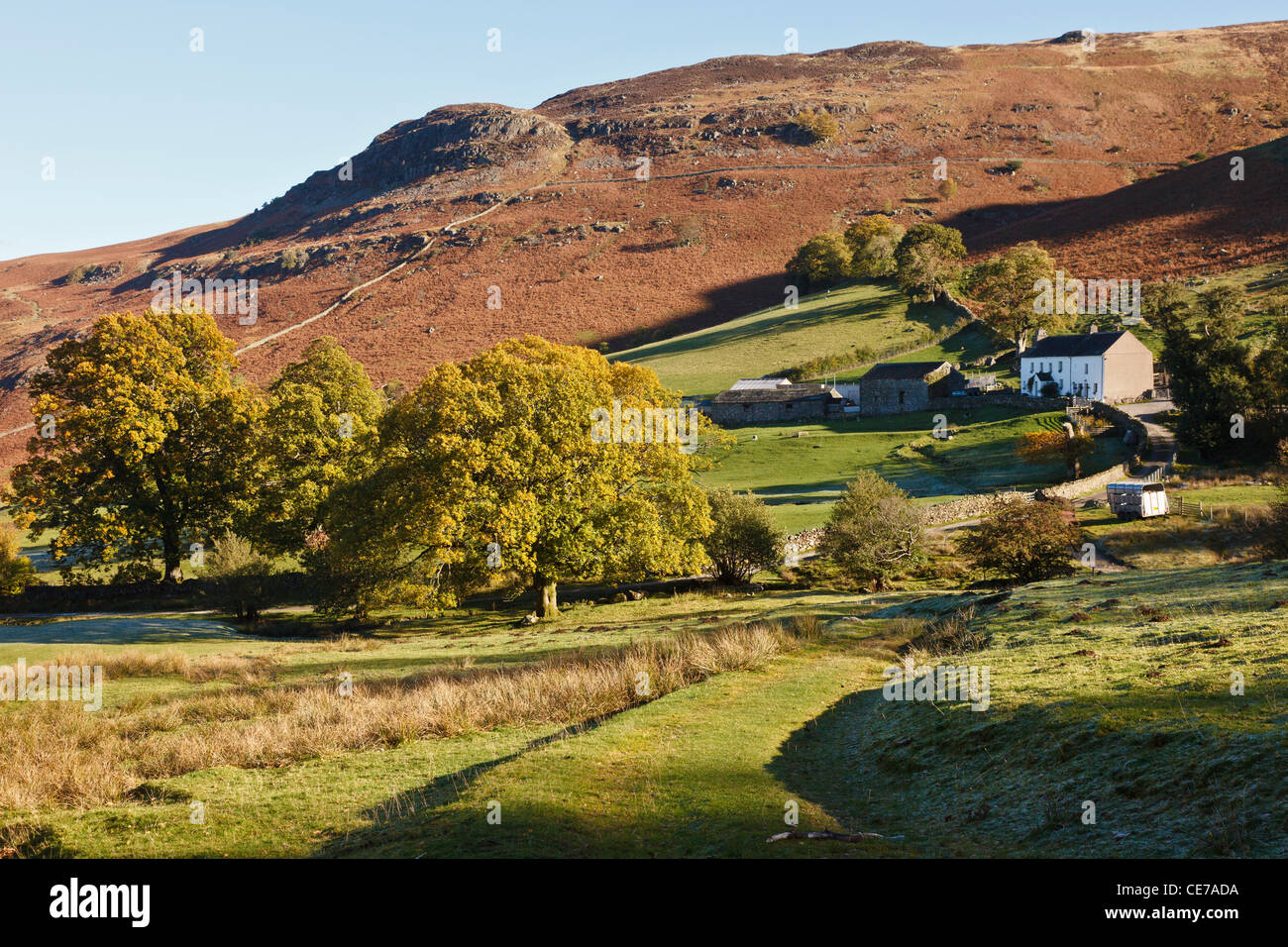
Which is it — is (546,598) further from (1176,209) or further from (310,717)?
(1176,209)

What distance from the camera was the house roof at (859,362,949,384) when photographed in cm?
7956

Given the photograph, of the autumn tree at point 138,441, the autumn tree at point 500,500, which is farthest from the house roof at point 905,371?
the autumn tree at point 138,441

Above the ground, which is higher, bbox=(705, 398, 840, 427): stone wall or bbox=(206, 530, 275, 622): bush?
bbox=(705, 398, 840, 427): stone wall

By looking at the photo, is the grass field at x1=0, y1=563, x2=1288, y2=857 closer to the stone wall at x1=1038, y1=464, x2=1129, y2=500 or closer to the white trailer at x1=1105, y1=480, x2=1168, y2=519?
the white trailer at x1=1105, y1=480, x2=1168, y2=519

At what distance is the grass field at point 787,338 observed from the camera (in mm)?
97562

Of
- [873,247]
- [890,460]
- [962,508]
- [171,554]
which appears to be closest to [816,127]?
[873,247]

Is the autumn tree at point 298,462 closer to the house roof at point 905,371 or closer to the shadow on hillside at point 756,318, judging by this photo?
the house roof at point 905,371

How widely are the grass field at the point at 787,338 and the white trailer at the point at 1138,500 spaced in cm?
4366

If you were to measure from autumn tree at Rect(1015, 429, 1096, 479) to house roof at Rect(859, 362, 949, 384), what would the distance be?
17.3 meters

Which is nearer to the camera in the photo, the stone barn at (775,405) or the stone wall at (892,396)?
the stone wall at (892,396)

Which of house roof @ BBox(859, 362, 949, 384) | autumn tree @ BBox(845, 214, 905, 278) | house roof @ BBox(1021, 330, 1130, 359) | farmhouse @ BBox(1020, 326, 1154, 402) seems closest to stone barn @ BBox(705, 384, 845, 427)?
house roof @ BBox(859, 362, 949, 384)
